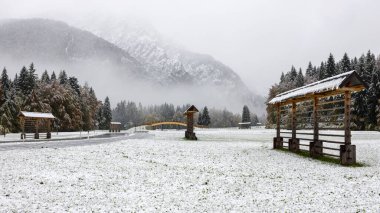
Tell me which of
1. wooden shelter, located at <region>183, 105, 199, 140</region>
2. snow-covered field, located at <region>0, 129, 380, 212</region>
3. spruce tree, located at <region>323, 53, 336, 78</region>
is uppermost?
spruce tree, located at <region>323, 53, 336, 78</region>

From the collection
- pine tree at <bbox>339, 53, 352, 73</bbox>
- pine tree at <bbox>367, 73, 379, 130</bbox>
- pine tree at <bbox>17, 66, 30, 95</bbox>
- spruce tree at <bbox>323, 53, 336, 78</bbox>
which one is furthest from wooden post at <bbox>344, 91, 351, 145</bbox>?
spruce tree at <bbox>323, 53, 336, 78</bbox>

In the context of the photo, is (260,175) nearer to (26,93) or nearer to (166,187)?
(166,187)

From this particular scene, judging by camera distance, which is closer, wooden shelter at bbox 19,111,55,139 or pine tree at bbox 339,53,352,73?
wooden shelter at bbox 19,111,55,139

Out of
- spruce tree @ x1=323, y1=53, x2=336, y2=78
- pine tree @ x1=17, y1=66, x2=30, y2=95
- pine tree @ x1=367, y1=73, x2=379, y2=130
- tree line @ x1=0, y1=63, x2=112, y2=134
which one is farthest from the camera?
spruce tree @ x1=323, y1=53, x2=336, y2=78

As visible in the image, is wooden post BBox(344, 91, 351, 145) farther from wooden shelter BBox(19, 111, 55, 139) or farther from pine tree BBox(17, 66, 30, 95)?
pine tree BBox(17, 66, 30, 95)

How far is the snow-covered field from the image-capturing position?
7.85m

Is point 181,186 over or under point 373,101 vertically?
under

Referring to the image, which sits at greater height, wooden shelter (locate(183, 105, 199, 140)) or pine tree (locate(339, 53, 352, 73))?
pine tree (locate(339, 53, 352, 73))

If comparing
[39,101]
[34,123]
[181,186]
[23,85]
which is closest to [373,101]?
[34,123]

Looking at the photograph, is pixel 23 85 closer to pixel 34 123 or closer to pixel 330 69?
pixel 34 123

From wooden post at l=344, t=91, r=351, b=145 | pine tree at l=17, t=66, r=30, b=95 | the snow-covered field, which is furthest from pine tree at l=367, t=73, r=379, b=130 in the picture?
pine tree at l=17, t=66, r=30, b=95

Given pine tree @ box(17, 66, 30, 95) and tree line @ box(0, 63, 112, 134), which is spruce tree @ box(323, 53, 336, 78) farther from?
pine tree @ box(17, 66, 30, 95)

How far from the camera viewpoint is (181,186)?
32.4 ft

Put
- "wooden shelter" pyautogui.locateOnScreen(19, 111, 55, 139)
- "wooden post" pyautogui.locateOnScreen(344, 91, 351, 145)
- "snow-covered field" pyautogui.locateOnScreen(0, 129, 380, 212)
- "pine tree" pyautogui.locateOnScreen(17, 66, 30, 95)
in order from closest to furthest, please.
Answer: "snow-covered field" pyautogui.locateOnScreen(0, 129, 380, 212) < "wooden post" pyautogui.locateOnScreen(344, 91, 351, 145) < "wooden shelter" pyautogui.locateOnScreen(19, 111, 55, 139) < "pine tree" pyautogui.locateOnScreen(17, 66, 30, 95)
